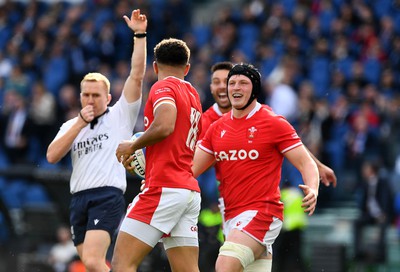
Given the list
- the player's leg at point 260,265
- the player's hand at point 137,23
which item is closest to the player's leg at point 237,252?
the player's leg at point 260,265

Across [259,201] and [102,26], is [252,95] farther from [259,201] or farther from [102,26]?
[102,26]

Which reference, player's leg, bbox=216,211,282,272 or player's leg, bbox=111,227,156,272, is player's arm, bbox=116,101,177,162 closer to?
player's leg, bbox=111,227,156,272

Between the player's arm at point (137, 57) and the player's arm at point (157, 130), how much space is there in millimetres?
1139

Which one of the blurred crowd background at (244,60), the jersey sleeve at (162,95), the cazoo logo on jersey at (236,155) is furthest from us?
the blurred crowd background at (244,60)

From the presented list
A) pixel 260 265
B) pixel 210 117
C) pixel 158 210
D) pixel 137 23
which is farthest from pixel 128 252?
pixel 210 117

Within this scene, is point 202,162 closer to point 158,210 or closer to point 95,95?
point 158,210

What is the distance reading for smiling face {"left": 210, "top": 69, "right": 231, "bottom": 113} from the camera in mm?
9945

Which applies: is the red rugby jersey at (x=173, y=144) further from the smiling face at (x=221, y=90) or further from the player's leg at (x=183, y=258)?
the smiling face at (x=221, y=90)

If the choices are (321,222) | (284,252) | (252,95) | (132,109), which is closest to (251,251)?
(252,95)

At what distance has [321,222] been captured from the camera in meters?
16.2

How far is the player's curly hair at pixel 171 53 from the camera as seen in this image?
8102 mm

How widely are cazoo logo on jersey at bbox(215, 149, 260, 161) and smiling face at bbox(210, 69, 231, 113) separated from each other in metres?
1.36

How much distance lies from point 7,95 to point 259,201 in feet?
43.4

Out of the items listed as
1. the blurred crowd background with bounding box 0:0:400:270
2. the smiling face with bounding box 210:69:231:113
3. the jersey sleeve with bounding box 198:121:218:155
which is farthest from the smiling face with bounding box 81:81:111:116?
the blurred crowd background with bounding box 0:0:400:270
